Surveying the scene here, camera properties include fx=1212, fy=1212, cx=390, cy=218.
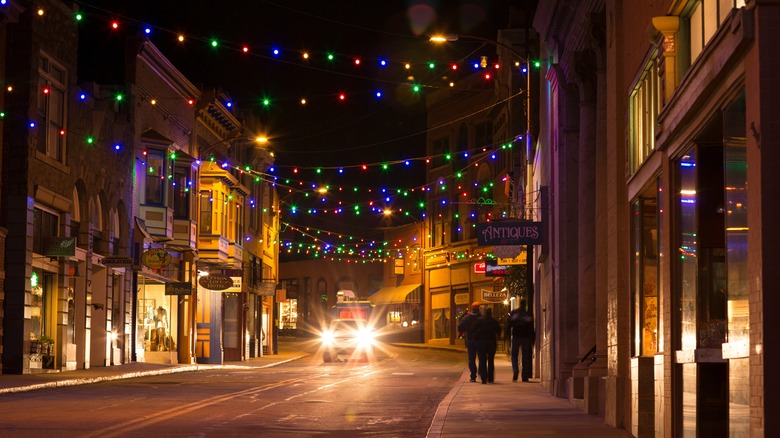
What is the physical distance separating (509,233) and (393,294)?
61.4 m

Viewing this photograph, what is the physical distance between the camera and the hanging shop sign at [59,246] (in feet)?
108

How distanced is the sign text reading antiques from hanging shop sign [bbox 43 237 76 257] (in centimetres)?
1288

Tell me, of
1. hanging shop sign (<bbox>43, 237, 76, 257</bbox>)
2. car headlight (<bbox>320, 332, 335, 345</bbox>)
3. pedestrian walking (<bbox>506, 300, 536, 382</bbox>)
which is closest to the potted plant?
hanging shop sign (<bbox>43, 237, 76, 257</bbox>)

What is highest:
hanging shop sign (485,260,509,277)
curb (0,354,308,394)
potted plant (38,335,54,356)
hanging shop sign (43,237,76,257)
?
hanging shop sign (43,237,76,257)

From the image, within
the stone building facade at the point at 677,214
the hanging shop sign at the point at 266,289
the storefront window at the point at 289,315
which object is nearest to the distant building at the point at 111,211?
the hanging shop sign at the point at 266,289

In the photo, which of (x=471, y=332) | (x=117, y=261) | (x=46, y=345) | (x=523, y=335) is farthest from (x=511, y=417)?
(x=117, y=261)

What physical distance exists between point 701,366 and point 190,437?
609cm

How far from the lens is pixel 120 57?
A: 4081 centimetres

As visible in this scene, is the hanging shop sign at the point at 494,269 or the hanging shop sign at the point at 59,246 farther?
the hanging shop sign at the point at 494,269

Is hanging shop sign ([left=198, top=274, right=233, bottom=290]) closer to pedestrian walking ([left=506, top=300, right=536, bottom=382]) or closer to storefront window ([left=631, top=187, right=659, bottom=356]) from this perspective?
pedestrian walking ([left=506, top=300, right=536, bottom=382])

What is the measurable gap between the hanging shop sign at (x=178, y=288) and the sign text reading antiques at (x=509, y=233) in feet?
63.5

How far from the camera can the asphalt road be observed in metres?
14.9

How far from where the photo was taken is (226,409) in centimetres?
1859

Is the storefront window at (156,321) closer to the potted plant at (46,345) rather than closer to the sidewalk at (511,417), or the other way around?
the potted plant at (46,345)
